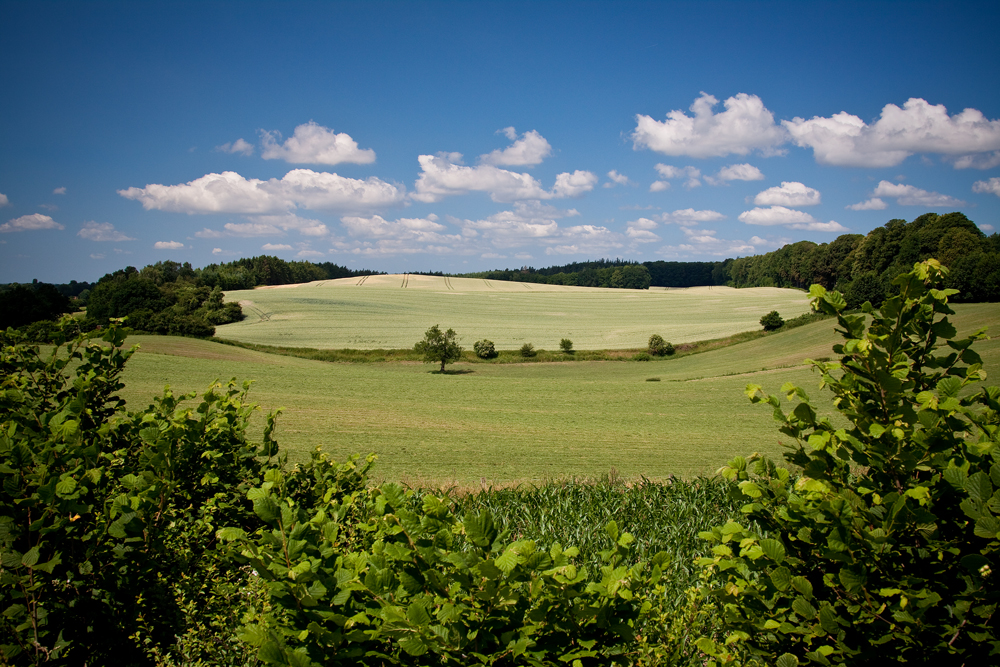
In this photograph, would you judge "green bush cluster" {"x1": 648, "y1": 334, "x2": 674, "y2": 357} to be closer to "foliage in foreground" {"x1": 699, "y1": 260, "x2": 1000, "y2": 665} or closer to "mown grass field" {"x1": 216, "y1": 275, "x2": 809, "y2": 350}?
"mown grass field" {"x1": 216, "y1": 275, "x2": 809, "y2": 350}

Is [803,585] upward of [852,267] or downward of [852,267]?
downward

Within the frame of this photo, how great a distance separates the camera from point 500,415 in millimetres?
19281

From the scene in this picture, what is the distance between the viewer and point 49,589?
2.50 metres

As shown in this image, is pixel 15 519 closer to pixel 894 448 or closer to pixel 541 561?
pixel 541 561

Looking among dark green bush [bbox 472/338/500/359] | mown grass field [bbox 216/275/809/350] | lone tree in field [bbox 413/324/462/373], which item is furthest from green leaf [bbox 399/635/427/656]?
mown grass field [bbox 216/275/809/350]

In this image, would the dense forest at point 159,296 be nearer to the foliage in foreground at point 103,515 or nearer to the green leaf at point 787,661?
the foliage in foreground at point 103,515

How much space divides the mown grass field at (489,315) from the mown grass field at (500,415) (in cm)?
1456

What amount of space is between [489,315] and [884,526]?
62.0 m

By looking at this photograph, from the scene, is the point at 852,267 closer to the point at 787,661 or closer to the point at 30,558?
the point at 787,661

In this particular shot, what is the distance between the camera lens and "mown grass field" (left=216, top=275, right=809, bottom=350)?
5016 cm

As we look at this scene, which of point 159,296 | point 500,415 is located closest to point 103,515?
point 500,415

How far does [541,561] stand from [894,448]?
1.60 metres

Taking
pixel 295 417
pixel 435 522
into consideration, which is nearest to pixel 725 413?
pixel 295 417

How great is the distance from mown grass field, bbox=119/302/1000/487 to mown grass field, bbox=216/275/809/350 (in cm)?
1456
